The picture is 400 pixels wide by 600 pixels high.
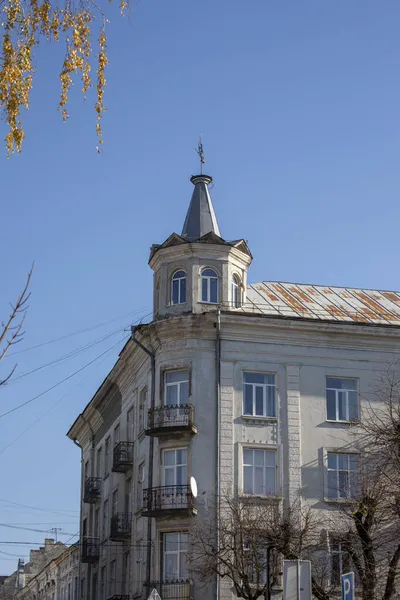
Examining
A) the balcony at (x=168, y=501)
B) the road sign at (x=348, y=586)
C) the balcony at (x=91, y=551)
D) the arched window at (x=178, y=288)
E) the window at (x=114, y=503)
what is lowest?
the road sign at (x=348, y=586)

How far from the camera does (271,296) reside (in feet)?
143

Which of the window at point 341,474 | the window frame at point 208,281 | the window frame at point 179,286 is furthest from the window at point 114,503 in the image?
the window at point 341,474

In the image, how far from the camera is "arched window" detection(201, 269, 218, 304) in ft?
132

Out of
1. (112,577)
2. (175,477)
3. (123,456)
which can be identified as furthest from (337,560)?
(112,577)

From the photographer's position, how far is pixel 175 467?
125 ft

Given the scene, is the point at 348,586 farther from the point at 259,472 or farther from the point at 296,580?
the point at 259,472

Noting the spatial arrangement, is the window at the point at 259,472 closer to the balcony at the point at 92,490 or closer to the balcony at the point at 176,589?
the balcony at the point at 176,589

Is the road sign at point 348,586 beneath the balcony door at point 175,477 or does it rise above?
beneath

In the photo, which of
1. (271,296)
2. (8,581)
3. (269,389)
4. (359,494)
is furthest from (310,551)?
(8,581)

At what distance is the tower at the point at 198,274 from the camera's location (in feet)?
132

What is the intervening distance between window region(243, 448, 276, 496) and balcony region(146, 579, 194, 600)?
4028mm

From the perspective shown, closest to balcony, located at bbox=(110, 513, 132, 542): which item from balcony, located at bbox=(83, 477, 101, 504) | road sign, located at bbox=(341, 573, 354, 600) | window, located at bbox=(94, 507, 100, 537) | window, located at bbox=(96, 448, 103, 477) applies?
balcony, located at bbox=(83, 477, 101, 504)

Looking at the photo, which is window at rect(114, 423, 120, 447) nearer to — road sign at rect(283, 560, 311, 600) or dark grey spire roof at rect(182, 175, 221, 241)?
dark grey spire roof at rect(182, 175, 221, 241)

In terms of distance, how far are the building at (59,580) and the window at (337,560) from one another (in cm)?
2267
